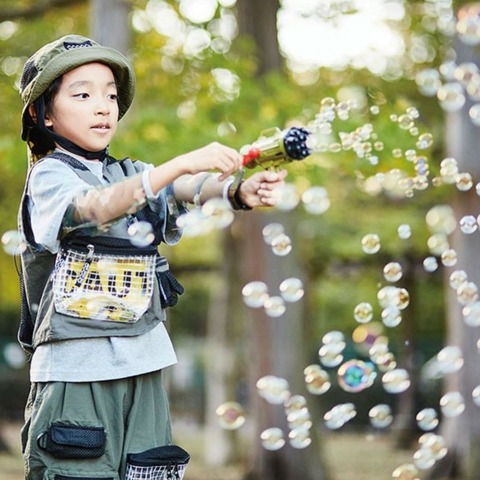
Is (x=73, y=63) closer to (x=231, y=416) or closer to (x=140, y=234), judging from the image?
(x=140, y=234)

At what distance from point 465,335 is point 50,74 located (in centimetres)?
882

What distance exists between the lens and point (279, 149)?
2.61 m

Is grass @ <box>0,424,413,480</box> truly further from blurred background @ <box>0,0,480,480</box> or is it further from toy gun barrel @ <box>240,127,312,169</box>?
toy gun barrel @ <box>240,127,312,169</box>

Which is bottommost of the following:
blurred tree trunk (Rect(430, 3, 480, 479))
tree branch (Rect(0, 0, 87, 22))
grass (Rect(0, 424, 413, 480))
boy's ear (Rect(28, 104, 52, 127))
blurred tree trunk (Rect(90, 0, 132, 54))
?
grass (Rect(0, 424, 413, 480))

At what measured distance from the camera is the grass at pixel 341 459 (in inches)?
503

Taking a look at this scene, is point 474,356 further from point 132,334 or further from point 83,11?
point 132,334

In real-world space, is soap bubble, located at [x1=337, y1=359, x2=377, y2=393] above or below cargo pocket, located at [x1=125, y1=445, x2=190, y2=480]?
below

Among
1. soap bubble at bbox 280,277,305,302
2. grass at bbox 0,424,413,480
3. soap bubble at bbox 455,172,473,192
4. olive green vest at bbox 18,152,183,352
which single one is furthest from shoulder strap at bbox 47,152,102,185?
grass at bbox 0,424,413,480

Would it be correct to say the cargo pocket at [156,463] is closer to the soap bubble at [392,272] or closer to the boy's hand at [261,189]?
the boy's hand at [261,189]

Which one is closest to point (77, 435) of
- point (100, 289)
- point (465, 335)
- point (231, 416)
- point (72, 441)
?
point (72, 441)

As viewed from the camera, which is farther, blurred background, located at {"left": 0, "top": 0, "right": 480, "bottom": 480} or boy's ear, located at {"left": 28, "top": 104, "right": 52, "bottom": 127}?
blurred background, located at {"left": 0, "top": 0, "right": 480, "bottom": 480}

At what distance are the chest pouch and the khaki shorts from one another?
0.18 m

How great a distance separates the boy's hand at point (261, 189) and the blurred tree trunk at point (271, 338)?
25.2ft

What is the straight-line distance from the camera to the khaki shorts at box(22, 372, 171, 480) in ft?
8.72
